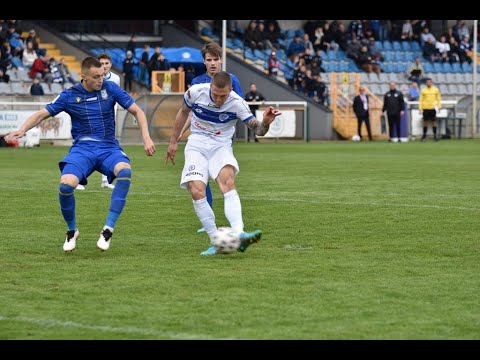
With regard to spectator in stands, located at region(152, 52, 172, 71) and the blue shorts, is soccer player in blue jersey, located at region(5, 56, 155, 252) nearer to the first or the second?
the blue shorts

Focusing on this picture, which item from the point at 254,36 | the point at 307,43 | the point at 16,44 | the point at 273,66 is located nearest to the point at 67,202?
the point at 16,44

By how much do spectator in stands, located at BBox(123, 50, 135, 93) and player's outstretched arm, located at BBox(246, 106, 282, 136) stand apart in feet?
96.0

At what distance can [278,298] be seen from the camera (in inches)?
302

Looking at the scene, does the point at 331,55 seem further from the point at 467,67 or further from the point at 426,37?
the point at 467,67

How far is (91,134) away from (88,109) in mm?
238

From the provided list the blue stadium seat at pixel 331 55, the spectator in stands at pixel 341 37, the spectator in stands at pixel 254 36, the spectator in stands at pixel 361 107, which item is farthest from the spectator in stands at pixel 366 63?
the spectator in stands at pixel 361 107

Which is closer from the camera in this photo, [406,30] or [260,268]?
[260,268]

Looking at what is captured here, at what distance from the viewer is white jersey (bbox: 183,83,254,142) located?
33.8 ft

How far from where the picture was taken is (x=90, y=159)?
1052 cm

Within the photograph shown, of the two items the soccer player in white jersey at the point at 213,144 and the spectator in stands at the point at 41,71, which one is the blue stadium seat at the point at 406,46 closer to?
the spectator in stands at the point at 41,71

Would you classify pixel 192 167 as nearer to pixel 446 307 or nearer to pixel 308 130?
pixel 446 307
